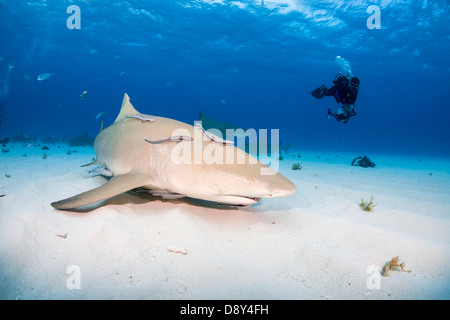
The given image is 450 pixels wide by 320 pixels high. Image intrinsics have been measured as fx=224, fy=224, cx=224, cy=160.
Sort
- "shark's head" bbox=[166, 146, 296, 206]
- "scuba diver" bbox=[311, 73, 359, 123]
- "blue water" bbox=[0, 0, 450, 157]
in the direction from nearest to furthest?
1. "shark's head" bbox=[166, 146, 296, 206]
2. "scuba diver" bbox=[311, 73, 359, 123]
3. "blue water" bbox=[0, 0, 450, 157]

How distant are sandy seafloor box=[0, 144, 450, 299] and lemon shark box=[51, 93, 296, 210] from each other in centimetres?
38

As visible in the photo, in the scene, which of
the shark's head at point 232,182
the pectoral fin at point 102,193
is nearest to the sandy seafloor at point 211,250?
the pectoral fin at point 102,193

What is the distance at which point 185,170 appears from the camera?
3064 millimetres

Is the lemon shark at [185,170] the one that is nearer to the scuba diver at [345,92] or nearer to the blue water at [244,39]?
A: the scuba diver at [345,92]

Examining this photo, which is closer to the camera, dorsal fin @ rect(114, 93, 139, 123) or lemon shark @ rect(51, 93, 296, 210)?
lemon shark @ rect(51, 93, 296, 210)

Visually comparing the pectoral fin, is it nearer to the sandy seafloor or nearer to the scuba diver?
the sandy seafloor

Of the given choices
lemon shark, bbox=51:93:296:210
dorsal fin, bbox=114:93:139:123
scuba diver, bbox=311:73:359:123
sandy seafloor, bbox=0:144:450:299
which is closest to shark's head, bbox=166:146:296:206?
lemon shark, bbox=51:93:296:210

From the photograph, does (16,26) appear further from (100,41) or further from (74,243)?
(74,243)

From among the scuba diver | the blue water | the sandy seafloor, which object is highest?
the blue water

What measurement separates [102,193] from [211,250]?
1.63 meters

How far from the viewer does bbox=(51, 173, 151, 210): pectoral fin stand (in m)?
2.91

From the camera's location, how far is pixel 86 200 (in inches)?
114
